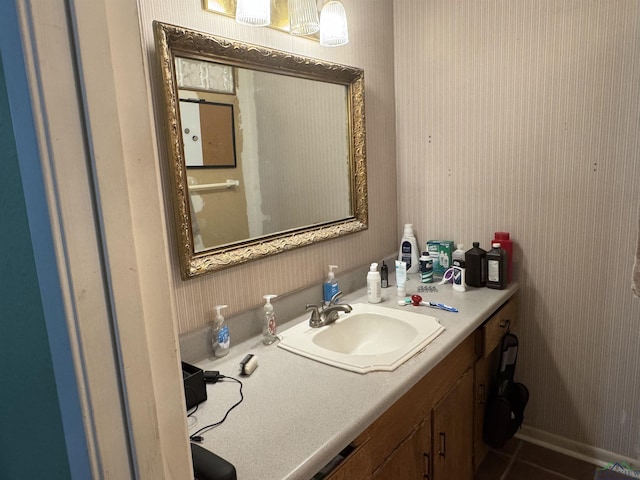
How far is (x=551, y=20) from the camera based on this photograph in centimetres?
171

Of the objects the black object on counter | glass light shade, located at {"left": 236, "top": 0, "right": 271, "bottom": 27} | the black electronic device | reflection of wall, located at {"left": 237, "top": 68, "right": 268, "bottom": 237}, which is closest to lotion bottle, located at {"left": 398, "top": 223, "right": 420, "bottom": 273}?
reflection of wall, located at {"left": 237, "top": 68, "right": 268, "bottom": 237}

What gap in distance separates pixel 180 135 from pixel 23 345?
0.78 metres

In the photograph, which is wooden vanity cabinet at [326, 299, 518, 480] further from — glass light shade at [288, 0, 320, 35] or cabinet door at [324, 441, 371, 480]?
glass light shade at [288, 0, 320, 35]

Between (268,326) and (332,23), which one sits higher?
(332,23)

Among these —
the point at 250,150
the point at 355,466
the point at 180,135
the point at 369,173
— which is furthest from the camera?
the point at 369,173

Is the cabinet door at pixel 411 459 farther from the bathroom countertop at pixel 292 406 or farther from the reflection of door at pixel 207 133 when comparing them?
the reflection of door at pixel 207 133

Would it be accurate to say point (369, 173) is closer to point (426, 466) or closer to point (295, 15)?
point (295, 15)

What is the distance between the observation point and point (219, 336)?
4.35ft

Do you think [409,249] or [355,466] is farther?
[409,249]

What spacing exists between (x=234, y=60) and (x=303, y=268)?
780 millimetres

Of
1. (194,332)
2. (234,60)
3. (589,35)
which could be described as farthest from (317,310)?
(589,35)

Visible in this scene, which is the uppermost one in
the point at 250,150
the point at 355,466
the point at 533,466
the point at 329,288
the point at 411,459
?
the point at 250,150

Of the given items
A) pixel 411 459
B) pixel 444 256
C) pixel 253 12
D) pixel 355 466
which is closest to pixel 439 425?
pixel 411 459

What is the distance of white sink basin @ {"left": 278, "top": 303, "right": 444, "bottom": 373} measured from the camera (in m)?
1.25
